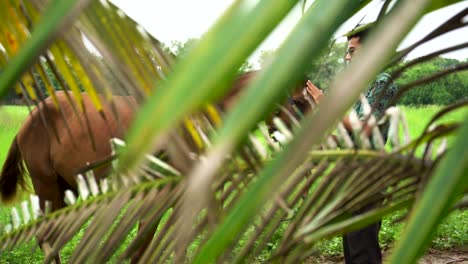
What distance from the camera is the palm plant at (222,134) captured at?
17cm

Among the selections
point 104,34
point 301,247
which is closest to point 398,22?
point 104,34

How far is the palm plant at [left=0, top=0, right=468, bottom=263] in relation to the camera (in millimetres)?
167

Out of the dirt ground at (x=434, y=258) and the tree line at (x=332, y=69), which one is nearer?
the tree line at (x=332, y=69)

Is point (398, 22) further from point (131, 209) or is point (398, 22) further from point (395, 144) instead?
point (131, 209)

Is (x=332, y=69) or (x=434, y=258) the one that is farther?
(x=434, y=258)

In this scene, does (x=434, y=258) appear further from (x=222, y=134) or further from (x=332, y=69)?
Result: (x=222, y=134)

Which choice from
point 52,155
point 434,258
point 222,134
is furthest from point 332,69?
point 434,258

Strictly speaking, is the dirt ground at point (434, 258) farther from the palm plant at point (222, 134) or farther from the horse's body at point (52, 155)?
the palm plant at point (222, 134)

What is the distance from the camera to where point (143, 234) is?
2.31ft

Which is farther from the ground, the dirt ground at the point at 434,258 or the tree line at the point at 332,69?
the tree line at the point at 332,69

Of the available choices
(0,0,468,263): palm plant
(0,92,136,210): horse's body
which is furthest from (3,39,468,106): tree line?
(0,92,136,210): horse's body

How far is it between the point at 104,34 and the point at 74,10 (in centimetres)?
27

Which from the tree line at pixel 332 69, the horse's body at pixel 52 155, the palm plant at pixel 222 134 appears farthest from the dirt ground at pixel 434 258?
the palm plant at pixel 222 134

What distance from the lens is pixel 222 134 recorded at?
169mm
